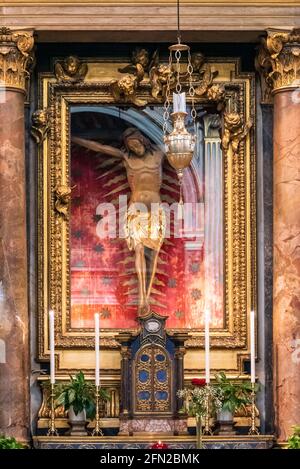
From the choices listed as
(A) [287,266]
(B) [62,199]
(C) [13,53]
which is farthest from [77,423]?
(C) [13,53]

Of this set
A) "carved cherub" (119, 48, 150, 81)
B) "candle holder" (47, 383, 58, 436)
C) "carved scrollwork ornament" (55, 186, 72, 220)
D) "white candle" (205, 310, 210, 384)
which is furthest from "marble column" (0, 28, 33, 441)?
"white candle" (205, 310, 210, 384)

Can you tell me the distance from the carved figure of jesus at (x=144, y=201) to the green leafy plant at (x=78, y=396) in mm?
1388

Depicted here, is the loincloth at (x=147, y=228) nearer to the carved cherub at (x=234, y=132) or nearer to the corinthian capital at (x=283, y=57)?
the carved cherub at (x=234, y=132)

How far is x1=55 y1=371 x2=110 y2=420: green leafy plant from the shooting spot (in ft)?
84.6

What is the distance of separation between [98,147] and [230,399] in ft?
11.1

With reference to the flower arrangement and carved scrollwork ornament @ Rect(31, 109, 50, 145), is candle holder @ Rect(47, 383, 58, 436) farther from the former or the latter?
carved scrollwork ornament @ Rect(31, 109, 50, 145)

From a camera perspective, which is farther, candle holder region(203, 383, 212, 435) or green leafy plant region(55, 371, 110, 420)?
green leafy plant region(55, 371, 110, 420)

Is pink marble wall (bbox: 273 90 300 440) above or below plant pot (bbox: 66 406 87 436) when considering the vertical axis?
above

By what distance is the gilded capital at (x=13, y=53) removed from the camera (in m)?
25.6

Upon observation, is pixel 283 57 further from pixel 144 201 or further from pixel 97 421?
pixel 97 421

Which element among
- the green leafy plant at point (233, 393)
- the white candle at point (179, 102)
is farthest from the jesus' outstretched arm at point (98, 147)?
the white candle at point (179, 102)

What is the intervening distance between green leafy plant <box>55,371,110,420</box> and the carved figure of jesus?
4.55ft

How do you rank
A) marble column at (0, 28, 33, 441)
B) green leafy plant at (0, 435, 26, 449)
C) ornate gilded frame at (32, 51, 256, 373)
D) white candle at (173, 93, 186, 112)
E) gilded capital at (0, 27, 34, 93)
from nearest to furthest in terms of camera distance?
white candle at (173, 93, 186, 112)
green leafy plant at (0, 435, 26, 449)
marble column at (0, 28, 33, 441)
gilded capital at (0, 27, 34, 93)
ornate gilded frame at (32, 51, 256, 373)
